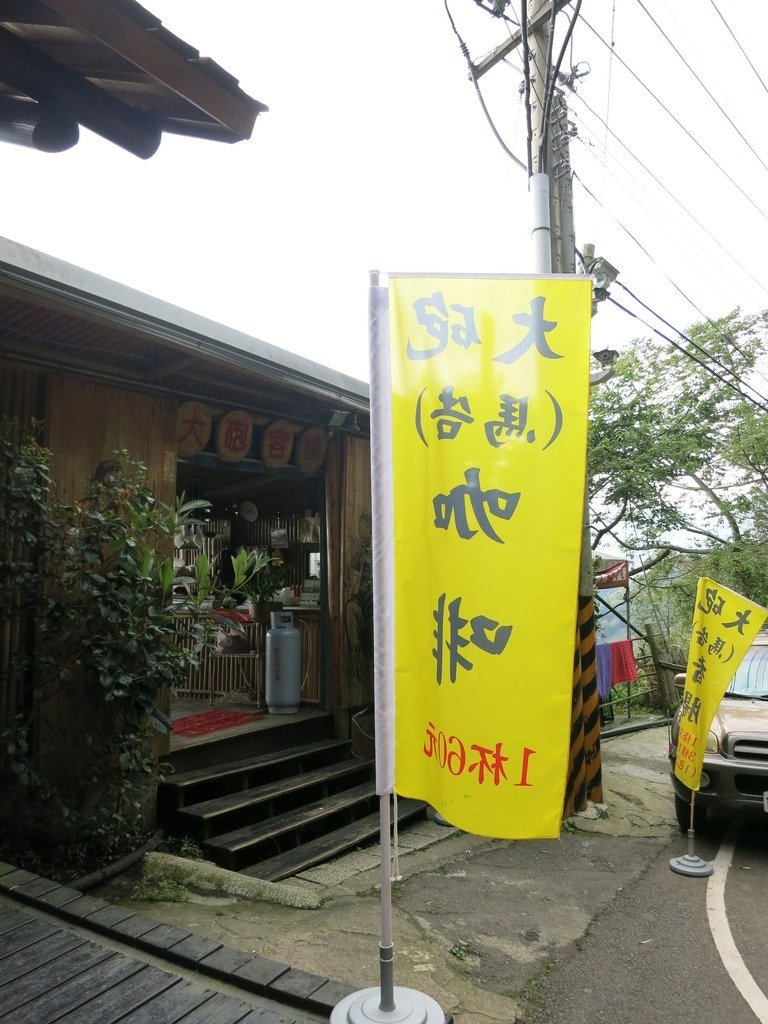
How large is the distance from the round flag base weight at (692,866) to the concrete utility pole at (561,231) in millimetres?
1463

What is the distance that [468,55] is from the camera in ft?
29.7

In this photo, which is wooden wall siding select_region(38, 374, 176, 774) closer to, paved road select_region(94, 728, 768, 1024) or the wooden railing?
paved road select_region(94, 728, 768, 1024)

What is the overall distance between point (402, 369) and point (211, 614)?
3.41 metres

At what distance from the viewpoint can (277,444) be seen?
752 centimetres

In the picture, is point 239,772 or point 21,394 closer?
point 21,394

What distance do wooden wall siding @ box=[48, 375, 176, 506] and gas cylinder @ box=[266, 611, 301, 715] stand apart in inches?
94.0

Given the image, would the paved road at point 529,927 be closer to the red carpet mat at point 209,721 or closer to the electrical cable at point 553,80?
the red carpet mat at point 209,721

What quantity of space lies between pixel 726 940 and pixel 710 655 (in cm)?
214

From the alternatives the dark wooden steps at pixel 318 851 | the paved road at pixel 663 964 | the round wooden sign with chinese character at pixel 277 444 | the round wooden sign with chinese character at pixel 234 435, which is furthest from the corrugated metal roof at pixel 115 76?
the dark wooden steps at pixel 318 851

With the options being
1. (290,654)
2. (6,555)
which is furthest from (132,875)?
(290,654)

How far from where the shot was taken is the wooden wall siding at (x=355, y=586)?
794 cm

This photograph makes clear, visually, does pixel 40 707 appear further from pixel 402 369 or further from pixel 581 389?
pixel 581 389

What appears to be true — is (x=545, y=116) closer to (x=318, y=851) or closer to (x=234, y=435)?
(x=234, y=435)

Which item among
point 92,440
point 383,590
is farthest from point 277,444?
point 383,590
